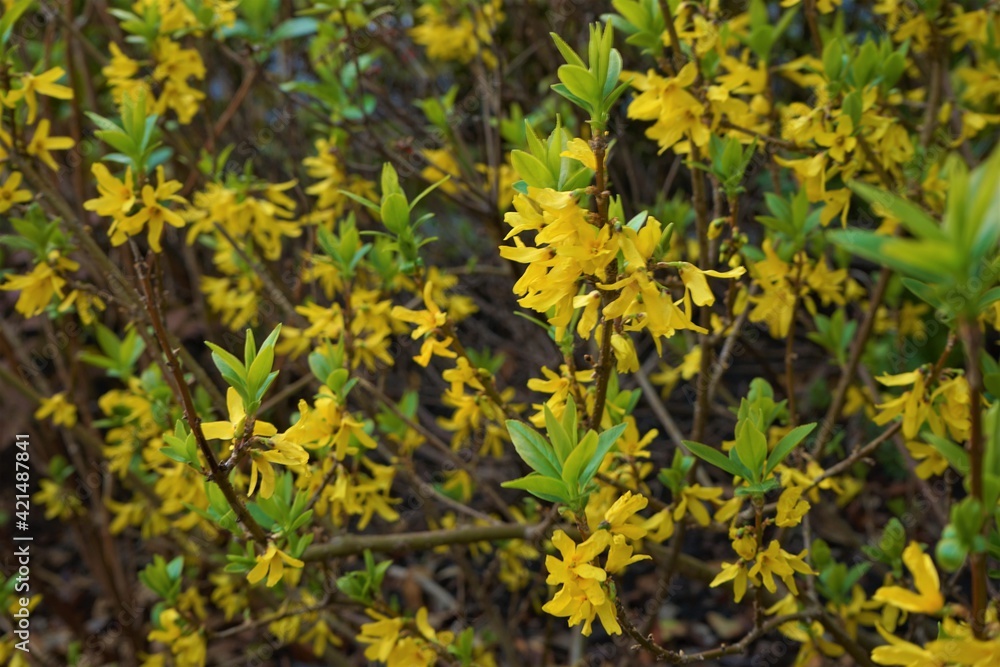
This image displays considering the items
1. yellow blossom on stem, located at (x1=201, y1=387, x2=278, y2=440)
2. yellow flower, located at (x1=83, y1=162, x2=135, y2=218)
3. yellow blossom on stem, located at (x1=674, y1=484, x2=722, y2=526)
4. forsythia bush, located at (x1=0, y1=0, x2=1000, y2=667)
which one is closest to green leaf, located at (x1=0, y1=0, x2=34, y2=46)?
forsythia bush, located at (x1=0, y1=0, x2=1000, y2=667)

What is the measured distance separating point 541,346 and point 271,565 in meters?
2.01

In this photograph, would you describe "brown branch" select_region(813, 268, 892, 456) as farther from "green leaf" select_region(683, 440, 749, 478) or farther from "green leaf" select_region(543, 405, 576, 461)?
"green leaf" select_region(543, 405, 576, 461)

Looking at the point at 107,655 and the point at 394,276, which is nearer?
the point at 394,276

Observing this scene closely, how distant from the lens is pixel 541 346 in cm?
321

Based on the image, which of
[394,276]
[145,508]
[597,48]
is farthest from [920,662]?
[145,508]

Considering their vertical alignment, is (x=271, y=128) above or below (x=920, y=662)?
below

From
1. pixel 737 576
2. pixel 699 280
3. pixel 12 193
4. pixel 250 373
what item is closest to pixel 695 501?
pixel 737 576

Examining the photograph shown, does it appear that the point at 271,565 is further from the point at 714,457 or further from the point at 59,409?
the point at 59,409

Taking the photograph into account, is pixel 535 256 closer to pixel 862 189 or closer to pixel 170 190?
pixel 862 189

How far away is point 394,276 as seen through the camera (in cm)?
196

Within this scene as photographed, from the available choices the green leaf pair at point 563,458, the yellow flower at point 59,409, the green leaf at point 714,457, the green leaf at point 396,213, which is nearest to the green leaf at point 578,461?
the green leaf pair at point 563,458

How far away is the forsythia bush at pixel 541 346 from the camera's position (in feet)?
3.60

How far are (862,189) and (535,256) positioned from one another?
43cm

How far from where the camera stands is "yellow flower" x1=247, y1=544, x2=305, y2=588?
49.8 inches
